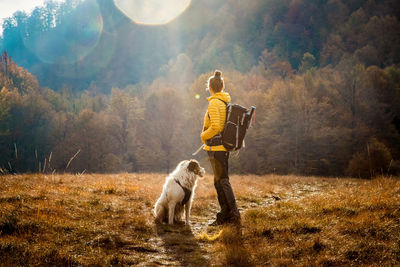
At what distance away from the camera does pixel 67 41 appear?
102m

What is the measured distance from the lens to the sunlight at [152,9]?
111250 millimetres

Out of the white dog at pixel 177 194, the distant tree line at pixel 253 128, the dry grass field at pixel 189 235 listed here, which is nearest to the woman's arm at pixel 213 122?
the white dog at pixel 177 194

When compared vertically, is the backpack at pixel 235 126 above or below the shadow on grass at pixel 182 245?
above

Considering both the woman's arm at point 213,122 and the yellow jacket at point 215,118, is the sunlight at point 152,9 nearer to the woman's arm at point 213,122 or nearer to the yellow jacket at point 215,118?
the yellow jacket at point 215,118

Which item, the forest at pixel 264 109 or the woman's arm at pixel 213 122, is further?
the forest at pixel 264 109

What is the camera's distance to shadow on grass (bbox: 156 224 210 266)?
4156mm

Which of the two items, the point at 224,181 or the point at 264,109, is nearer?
the point at 224,181

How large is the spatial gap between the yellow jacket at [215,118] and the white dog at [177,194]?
82cm

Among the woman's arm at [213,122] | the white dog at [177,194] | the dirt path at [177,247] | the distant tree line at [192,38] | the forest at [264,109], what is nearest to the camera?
the dirt path at [177,247]

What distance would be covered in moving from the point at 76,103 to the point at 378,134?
51.9m

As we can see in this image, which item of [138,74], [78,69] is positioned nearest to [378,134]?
[138,74]

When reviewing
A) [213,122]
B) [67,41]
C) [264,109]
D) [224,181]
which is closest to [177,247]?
[224,181]

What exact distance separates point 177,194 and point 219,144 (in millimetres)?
1469

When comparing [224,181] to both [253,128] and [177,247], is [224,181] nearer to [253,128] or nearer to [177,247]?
[177,247]
